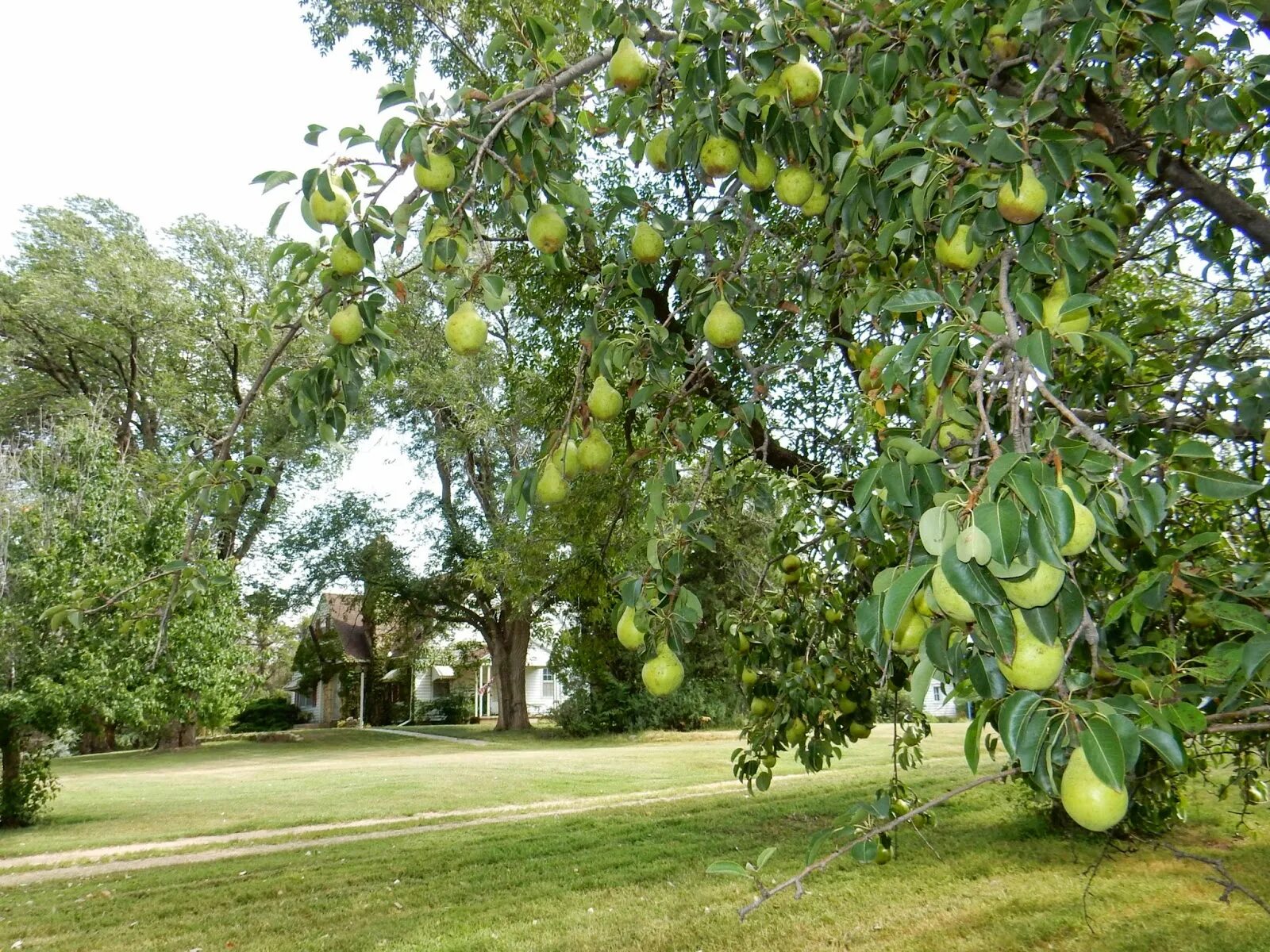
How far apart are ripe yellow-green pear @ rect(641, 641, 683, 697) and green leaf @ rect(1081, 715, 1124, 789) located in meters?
1.03

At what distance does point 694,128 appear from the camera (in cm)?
218

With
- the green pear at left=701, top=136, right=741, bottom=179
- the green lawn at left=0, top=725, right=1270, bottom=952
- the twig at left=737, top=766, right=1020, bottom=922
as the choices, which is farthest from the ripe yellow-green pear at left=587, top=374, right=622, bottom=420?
the green lawn at left=0, top=725, right=1270, bottom=952

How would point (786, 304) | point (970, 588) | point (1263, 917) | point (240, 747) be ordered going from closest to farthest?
point (970, 588)
point (786, 304)
point (1263, 917)
point (240, 747)

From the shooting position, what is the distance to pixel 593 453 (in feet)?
7.23

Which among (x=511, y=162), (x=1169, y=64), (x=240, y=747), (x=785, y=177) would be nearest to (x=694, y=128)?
(x=785, y=177)

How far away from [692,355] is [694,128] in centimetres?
80

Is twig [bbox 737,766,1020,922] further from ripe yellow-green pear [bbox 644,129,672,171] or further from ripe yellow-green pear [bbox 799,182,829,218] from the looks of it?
ripe yellow-green pear [bbox 644,129,672,171]

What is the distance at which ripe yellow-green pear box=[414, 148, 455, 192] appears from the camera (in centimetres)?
185

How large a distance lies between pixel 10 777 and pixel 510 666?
18779 mm

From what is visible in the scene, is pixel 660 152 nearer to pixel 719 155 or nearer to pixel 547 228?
pixel 719 155

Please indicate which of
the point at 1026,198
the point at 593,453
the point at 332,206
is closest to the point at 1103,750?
the point at 1026,198

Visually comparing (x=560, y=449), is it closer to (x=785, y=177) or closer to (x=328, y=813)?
(x=785, y=177)

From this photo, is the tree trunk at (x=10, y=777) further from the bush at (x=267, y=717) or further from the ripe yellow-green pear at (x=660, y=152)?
the bush at (x=267, y=717)

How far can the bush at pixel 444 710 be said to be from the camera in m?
36.7
